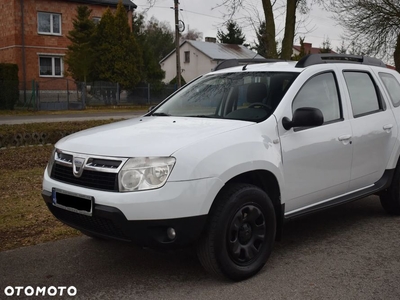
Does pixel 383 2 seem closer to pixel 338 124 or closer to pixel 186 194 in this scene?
pixel 338 124

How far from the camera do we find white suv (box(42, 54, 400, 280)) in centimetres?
356

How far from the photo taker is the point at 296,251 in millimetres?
4695

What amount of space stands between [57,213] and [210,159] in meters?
1.39

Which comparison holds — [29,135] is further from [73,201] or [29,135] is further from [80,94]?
[80,94]

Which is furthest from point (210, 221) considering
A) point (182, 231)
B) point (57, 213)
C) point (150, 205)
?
point (57, 213)

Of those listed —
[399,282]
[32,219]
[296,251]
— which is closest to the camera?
[399,282]

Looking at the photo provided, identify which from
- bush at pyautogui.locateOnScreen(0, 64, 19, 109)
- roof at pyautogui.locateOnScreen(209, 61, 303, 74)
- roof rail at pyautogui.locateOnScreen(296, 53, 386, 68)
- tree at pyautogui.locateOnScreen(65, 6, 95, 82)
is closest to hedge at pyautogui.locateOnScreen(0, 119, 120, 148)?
roof at pyautogui.locateOnScreen(209, 61, 303, 74)

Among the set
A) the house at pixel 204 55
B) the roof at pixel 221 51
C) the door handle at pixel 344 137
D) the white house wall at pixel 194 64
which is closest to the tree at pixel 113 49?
the white house wall at pixel 194 64

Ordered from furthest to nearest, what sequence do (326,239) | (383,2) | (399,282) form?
(383,2), (326,239), (399,282)

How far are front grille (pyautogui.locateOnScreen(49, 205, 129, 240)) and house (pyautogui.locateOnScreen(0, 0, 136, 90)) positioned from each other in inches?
1225

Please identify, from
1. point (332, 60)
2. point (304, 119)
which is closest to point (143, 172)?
point (304, 119)

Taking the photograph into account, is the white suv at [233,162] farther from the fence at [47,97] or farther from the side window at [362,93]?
the fence at [47,97]

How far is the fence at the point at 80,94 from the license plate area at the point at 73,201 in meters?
24.9
